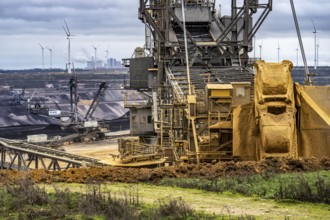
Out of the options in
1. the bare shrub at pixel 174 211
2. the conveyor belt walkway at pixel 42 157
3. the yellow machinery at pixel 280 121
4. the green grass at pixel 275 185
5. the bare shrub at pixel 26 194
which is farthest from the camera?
the conveyor belt walkway at pixel 42 157

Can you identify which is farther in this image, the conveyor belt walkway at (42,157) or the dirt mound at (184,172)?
the conveyor belt walkway at (42,157)

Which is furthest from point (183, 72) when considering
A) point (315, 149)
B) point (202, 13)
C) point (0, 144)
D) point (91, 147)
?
point (91, 147)

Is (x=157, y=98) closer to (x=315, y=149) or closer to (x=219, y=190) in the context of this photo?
(x=315, y=149)

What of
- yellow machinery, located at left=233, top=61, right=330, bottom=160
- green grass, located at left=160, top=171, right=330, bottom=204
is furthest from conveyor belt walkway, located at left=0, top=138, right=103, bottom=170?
green grass, located at left=160, top=171, right=330, bottom=204

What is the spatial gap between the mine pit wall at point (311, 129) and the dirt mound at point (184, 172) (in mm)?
3328

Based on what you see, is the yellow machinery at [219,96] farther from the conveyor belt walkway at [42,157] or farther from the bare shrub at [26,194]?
the bare shrub at [26,194]

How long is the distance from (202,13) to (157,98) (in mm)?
9203

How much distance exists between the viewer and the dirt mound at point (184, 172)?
71.9ft

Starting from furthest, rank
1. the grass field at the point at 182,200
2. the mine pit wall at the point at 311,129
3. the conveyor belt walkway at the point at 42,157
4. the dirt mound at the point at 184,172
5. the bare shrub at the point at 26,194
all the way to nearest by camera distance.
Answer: the conveyor belt walkway at the point at 42,157 < the mine pit wall at the point at 311,129 < the dirt mound at the point at 184,172 < the bare shrub at the point at 26,194 < the grass field at the point at 182,200

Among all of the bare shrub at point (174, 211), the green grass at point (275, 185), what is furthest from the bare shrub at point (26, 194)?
the green grass at point (275, 185)

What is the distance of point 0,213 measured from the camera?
1738cm

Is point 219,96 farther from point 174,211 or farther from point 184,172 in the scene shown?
point 174,211

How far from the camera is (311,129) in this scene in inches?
1027

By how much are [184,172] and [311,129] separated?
5167mm
